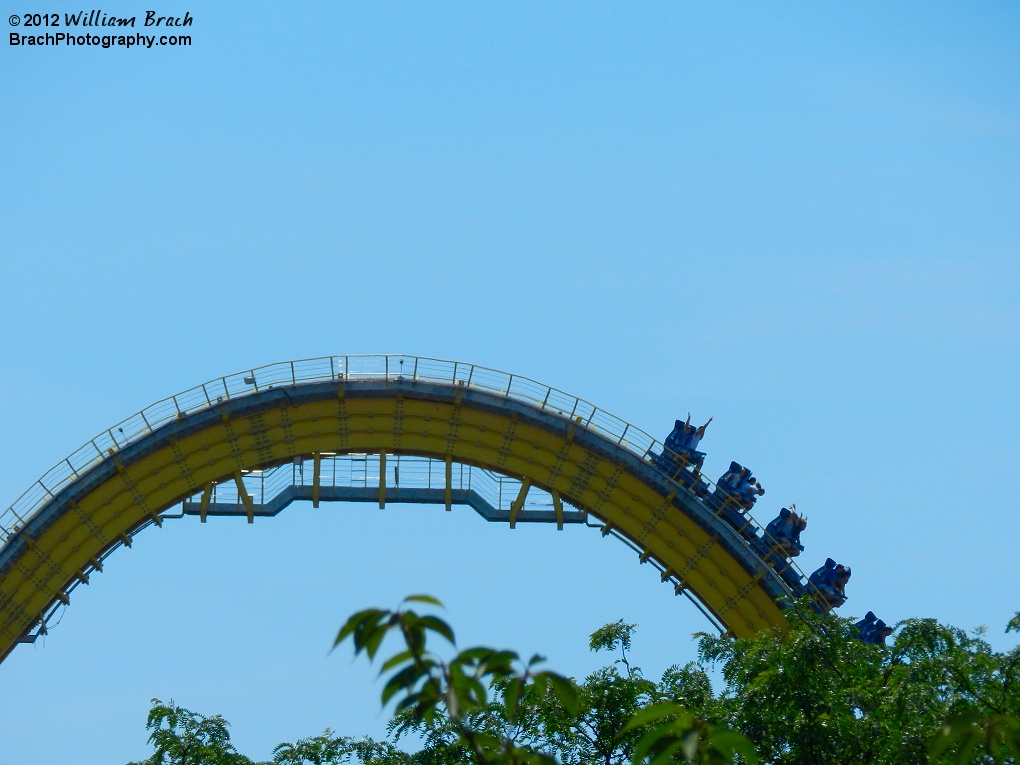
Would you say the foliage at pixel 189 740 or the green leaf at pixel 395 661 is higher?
the foliage at pixel 189 740

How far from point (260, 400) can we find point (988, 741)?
3594 cm

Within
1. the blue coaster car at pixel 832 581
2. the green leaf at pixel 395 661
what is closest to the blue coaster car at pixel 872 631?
the blue coaster car at pixel 832 581

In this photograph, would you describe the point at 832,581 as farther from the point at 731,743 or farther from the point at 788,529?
the point at 731,743

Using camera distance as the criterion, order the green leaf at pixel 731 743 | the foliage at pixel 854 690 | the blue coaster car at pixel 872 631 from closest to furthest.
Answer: the green leaf at pixel 731 743 → the foliage at pixel 854 690 → the blue coaster car at pixel 872 631

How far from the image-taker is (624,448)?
4353 centimetres

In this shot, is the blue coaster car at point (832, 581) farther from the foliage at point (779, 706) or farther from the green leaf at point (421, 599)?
the green leaf at point (421, 599)

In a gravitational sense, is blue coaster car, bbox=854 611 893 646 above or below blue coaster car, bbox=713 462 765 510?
below

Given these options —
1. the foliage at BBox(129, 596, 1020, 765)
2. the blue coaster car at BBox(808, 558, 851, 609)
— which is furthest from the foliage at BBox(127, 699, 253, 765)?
the blue coaster car at BBox(808, 558, 851, 609)

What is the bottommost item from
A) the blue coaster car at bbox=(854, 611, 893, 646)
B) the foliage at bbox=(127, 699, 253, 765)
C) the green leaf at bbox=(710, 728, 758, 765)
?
the green leaf at bbox=(710, 728, 758, 765)

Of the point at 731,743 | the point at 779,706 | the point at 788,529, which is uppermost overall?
the point at 788,529

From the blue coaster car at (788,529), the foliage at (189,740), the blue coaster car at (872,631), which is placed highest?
the blue coaster car at (788,529)

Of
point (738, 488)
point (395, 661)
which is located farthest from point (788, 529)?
point (395, 661)

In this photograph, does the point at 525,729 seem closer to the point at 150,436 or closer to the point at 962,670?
the point at 962,670

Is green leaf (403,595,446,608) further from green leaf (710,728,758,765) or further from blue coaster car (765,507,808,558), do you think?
blue coaster car (765,507,808,558)
